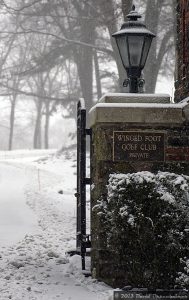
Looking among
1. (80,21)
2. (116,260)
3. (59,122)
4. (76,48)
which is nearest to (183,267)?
(116,260)

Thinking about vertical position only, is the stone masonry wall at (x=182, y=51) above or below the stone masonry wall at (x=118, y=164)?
above

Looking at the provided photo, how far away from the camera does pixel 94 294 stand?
6.50 m

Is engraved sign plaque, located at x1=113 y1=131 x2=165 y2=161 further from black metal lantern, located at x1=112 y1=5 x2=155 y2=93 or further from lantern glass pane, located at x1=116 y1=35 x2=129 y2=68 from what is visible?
lantern glass pane, located at x1=116 y1=35 x2=129 y2=68

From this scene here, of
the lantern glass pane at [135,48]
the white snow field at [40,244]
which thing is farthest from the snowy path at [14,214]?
the lantern glass pane at [135,48]

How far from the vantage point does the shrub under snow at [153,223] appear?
6.19 metres

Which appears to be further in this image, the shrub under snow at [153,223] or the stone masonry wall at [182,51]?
the stone masonry wall at [182,51]

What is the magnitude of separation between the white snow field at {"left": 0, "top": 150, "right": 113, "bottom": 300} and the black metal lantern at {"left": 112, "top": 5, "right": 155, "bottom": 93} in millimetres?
2950

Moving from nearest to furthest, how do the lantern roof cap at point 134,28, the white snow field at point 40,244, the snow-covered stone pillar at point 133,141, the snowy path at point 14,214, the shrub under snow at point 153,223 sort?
the shrub under snow at point 153,223 < the white snow field at point 40,244 < the snow-covered stone pillar at point 133,141 < the lantern roof cap at point 134,28 < the snowy path at point 14,214

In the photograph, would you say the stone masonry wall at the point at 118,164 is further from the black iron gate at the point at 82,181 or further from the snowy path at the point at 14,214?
the snowy path at the point at 14,214

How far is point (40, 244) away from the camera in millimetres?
9523

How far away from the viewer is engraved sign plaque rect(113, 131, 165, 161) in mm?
6812

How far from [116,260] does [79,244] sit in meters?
1.59

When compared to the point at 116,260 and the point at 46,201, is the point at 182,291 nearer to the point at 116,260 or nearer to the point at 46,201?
the point at 116,260

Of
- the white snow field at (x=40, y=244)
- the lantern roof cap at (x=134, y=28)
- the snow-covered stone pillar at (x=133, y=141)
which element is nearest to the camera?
the white snow field at (x=40, y=244)
